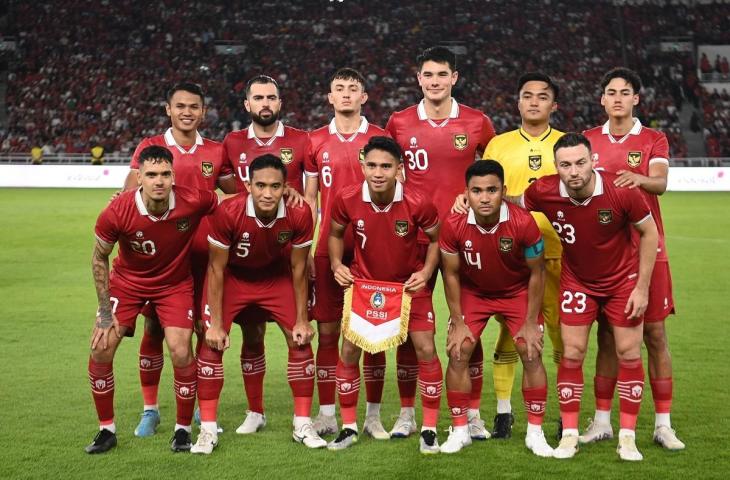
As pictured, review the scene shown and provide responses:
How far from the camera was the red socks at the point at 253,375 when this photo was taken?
20.6 ft

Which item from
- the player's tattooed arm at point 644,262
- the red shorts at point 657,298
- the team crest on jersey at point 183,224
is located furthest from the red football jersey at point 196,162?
the red shorts at point 657,298

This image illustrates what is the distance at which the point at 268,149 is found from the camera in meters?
6.58

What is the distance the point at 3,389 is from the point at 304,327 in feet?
8.88

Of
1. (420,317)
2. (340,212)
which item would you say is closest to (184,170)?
(340,212)

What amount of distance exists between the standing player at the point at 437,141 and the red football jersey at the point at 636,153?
32.6 inches

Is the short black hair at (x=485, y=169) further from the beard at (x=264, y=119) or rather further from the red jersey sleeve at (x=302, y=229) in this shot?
the beard at (x=264, y=119)

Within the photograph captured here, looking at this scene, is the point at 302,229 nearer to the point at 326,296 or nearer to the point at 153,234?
the point at 326,296

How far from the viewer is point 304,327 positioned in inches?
234

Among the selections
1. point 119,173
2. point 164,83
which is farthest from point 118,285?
point 164,83

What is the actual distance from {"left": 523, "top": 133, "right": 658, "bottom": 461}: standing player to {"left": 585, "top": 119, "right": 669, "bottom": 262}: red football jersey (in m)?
0.46

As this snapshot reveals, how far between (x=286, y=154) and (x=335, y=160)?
391 mm

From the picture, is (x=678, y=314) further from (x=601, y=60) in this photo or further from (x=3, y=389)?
(x=601, y=60)

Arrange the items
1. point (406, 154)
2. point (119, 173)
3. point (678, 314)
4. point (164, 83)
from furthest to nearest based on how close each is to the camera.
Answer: point (164, 83), point (119, 173), point (678, 314), point (406, 154)

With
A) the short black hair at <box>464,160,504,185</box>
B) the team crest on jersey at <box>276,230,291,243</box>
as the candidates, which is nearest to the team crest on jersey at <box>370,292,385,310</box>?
the team crest on jersey at <box>276,230,291,243</box>
